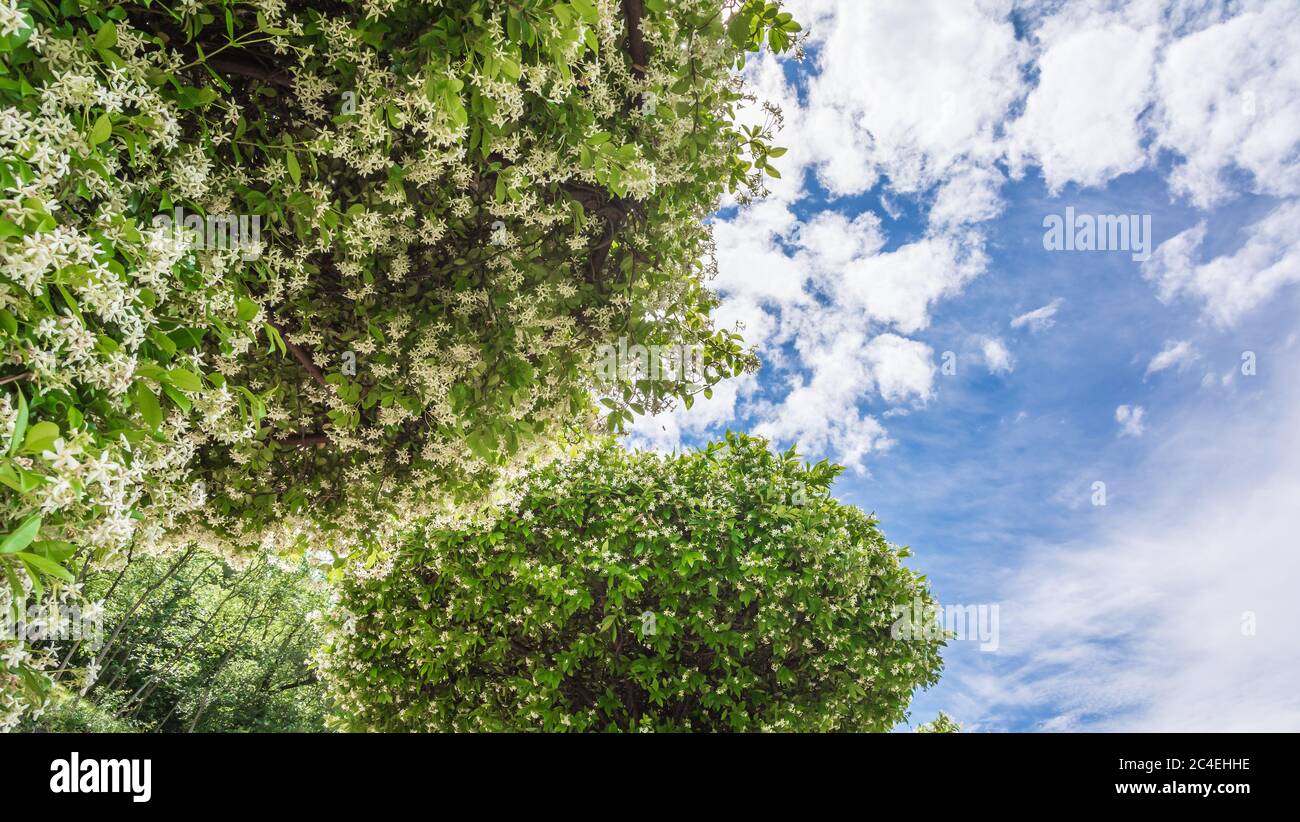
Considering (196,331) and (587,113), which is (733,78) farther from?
(196,331)

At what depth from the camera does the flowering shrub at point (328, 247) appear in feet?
7.69

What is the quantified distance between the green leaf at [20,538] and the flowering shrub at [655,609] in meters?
6.42

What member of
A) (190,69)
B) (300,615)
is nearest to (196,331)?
(190,69)

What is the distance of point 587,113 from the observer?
4.14 metres

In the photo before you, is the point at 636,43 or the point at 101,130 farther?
the point at 636,43

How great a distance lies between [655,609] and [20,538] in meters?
7.06

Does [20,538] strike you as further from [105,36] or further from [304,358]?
[304,358]

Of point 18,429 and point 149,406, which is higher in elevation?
point 149,406

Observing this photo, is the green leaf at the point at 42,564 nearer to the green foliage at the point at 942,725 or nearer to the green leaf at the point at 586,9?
the green leaf at the point at 586,9

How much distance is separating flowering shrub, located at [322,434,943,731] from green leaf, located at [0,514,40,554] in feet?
21.1

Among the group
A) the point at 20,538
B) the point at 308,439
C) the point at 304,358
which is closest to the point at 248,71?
the point at 304,358

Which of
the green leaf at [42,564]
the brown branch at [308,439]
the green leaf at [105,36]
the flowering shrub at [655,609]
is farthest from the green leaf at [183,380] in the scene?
the flowering shrub at [655,609]

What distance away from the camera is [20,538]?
1.81m

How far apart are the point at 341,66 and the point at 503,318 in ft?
5.85
